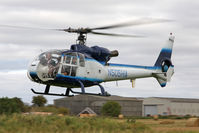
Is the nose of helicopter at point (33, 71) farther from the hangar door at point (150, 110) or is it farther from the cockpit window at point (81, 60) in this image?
the hangar door at point (150, 110)

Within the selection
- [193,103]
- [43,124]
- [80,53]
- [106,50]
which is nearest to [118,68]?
[106,50]

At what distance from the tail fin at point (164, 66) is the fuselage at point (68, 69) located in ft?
18.0

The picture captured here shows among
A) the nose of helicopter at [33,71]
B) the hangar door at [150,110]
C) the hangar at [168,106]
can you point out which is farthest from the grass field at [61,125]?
the hangar door at [150,110]

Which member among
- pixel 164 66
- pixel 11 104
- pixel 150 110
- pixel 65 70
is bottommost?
pixel 11 104

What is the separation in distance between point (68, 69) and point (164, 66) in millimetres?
10673

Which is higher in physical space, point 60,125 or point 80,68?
point 80,68

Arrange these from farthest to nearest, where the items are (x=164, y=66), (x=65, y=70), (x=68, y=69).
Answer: (x=164, y=66)
(x=68, y=69)
(x=65, y=70)

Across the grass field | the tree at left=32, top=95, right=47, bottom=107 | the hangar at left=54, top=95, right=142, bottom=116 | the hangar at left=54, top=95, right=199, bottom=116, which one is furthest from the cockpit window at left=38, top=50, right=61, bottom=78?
the hangar at left=54, top=95, right=142, bottom=116

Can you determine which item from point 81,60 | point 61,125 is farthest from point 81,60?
point 61,125

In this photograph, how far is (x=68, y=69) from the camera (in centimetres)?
2788

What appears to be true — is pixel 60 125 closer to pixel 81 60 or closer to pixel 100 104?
pixel 81 60

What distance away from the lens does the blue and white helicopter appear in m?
27.4

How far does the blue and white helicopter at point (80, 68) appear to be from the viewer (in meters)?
27.4

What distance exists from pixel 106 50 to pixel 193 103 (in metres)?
84.5
